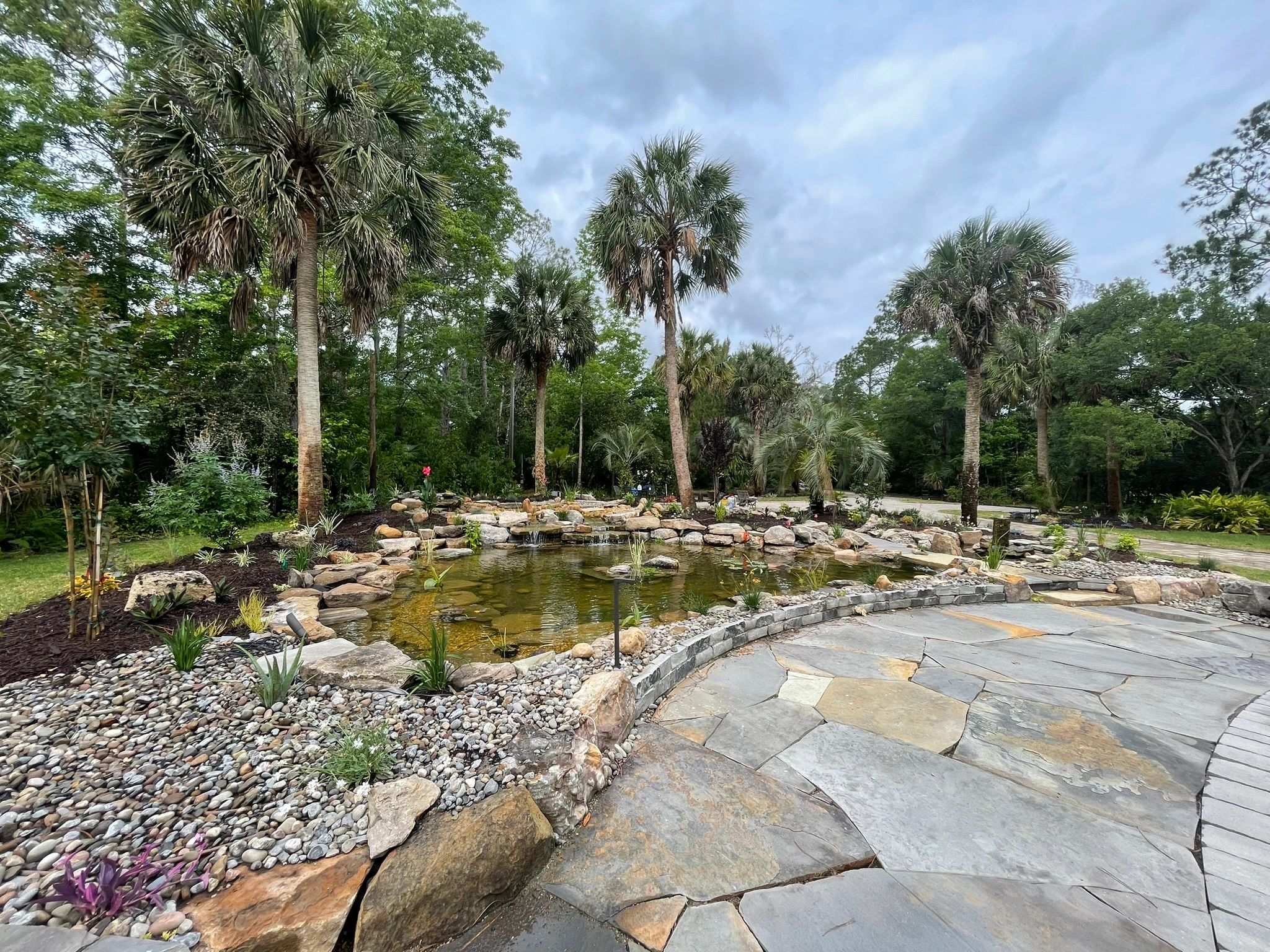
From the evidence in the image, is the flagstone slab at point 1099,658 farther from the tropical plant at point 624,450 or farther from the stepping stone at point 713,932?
the tropical plant at point 624,450

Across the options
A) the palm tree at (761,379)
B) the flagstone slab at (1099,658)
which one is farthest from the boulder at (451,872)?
the palm tree at (761,379)

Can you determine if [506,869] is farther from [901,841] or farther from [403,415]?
[403,415]

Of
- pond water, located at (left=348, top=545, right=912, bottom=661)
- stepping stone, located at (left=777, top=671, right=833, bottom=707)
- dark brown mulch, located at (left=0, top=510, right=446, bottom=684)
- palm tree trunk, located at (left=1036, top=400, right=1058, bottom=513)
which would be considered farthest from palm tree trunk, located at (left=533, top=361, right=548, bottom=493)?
palm tree trunk, located at (left=1036, top=400, right=1058, bottom=513)

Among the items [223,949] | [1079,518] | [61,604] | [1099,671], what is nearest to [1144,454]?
[1079,518]

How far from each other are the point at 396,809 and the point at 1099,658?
4.73 metres

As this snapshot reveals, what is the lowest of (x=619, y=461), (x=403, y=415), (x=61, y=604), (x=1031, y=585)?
(x=1031, y=585)

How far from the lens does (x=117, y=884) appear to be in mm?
1338

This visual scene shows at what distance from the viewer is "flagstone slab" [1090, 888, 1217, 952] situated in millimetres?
1309

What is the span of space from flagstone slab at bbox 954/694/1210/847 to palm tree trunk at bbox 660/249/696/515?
8.64 metres

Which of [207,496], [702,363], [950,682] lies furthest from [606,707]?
[702,363]

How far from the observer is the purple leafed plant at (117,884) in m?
1.29

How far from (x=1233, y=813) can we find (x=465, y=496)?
44.3 feet

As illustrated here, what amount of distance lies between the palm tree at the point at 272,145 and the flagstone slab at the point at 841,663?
7508 millimetres

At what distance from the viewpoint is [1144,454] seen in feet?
38.8
